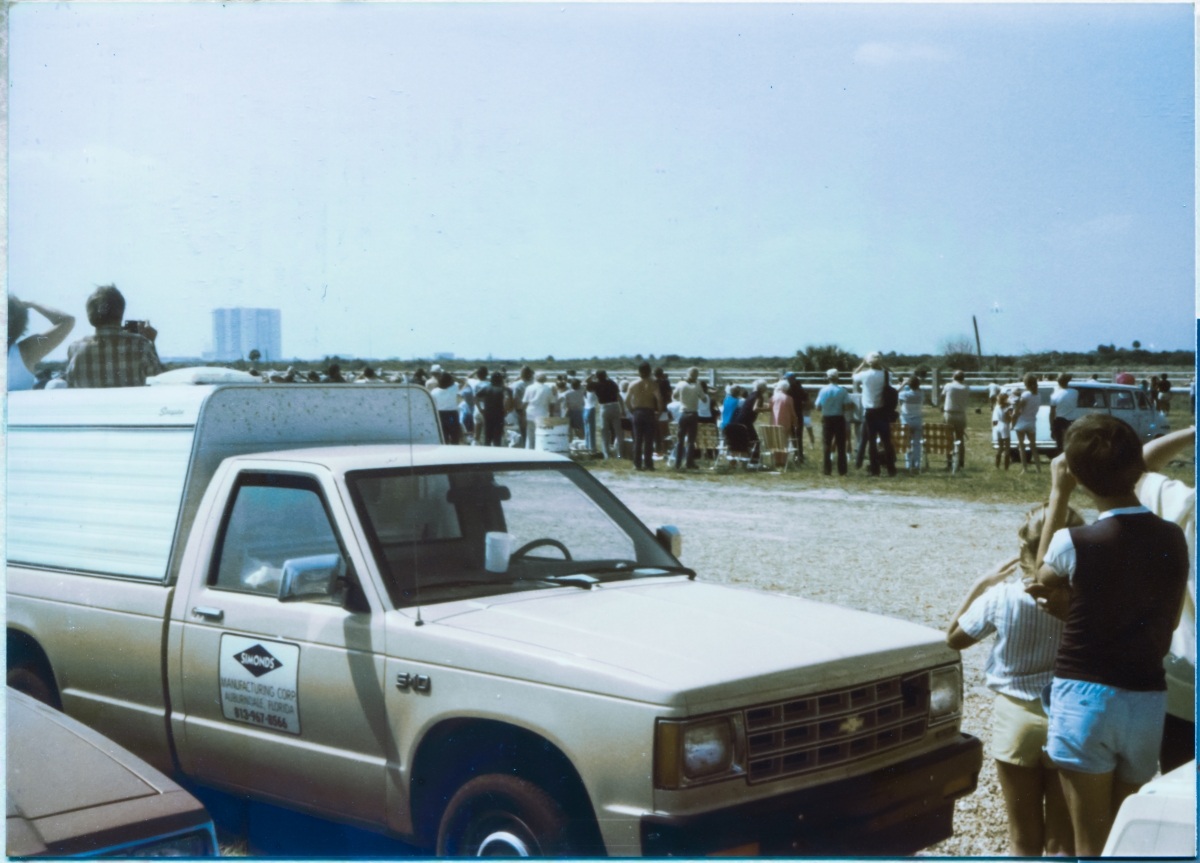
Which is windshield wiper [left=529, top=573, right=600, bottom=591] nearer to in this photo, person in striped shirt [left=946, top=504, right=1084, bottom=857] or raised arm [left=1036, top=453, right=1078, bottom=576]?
person in striped shirt [left=946, top=504, right=1084, bottom=857]

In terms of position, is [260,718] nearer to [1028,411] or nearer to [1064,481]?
[1064,481]

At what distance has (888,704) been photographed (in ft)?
11.2

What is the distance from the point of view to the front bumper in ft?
9.67

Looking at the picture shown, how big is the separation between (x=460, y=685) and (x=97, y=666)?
5.81ft

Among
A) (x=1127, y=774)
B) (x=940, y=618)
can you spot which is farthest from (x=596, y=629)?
(x=940, y=618)

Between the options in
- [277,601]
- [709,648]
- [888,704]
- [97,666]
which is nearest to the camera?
[709,648]

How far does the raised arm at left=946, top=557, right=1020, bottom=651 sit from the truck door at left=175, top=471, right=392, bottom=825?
5.84ft

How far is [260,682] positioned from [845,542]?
18.5 feet

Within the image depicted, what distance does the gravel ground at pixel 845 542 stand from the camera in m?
7.61

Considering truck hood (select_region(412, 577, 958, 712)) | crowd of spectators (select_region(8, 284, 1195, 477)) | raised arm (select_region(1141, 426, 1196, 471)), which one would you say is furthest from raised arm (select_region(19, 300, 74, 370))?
raised arm (select_region(1141, 426, 1196, 471))

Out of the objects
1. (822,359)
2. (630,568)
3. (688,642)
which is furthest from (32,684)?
(822,359)

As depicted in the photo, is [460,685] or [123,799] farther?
[460,685]

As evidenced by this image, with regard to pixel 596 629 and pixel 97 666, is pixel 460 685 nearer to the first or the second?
pixel 596 629

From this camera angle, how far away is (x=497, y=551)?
397 cm
